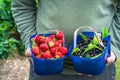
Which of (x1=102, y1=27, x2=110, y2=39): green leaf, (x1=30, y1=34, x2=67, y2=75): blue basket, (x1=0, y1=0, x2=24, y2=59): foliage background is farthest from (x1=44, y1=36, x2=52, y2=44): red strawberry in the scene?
(x1=0, y1=0, x2=24, y2=59): foliage background

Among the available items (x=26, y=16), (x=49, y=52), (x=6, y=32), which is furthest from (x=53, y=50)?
(x=6, y=32)

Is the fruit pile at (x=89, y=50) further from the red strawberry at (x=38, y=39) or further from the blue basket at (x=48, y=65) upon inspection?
the red strawberry at (x=38, y=39)

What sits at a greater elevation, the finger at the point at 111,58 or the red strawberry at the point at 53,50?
the red strawberry at the point at 53,50

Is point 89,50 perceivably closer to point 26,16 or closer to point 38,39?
point 38,39

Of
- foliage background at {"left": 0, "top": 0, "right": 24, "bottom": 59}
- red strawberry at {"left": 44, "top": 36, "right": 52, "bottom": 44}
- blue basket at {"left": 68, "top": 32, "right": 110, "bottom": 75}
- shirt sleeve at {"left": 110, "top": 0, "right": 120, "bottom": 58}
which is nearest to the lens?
blue basket at {"left": 68, "top": 32, "right": 110, "bottom": 75}

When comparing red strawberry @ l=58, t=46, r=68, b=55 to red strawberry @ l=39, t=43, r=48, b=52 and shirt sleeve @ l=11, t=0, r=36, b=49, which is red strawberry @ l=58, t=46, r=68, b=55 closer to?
red strawberry @ l=39, t=43, r=48, b=52

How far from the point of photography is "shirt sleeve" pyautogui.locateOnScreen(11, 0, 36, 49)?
2.49 metres

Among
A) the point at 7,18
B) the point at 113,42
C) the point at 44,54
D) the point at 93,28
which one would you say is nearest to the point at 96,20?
the point at 93,28

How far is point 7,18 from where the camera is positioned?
16.1 ft

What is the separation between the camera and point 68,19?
2246 mm

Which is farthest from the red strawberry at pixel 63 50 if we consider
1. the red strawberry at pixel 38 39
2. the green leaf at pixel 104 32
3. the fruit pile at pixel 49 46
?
the green leaf at pixel 104 32

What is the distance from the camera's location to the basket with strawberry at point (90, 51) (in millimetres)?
2062

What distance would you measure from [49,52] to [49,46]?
42mm

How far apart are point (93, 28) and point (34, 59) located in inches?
16.4
